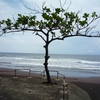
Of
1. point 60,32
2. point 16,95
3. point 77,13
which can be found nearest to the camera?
point 16,95

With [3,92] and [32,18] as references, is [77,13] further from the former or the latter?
[3,92]

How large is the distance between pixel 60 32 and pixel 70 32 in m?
0.74

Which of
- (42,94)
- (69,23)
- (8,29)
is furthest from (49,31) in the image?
(42,94)

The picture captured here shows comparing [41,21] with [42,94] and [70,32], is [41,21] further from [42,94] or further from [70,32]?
[42,94]

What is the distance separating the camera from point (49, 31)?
14.0m

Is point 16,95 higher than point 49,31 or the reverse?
the reverse

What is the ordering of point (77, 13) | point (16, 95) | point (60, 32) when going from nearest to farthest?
point (16, 95) < point (77, 13) < point (60, 32)

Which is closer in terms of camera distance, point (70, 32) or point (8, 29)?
point (70, 32)

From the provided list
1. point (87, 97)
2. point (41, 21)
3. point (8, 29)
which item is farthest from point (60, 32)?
point (87, 97)

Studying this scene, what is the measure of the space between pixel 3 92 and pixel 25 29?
5.16m

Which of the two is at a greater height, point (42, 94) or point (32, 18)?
point (32, 18)

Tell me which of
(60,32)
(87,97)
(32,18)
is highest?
(32,18)

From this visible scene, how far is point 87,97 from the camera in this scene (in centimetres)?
1337

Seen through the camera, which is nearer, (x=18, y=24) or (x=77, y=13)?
(x=77, y=13)
